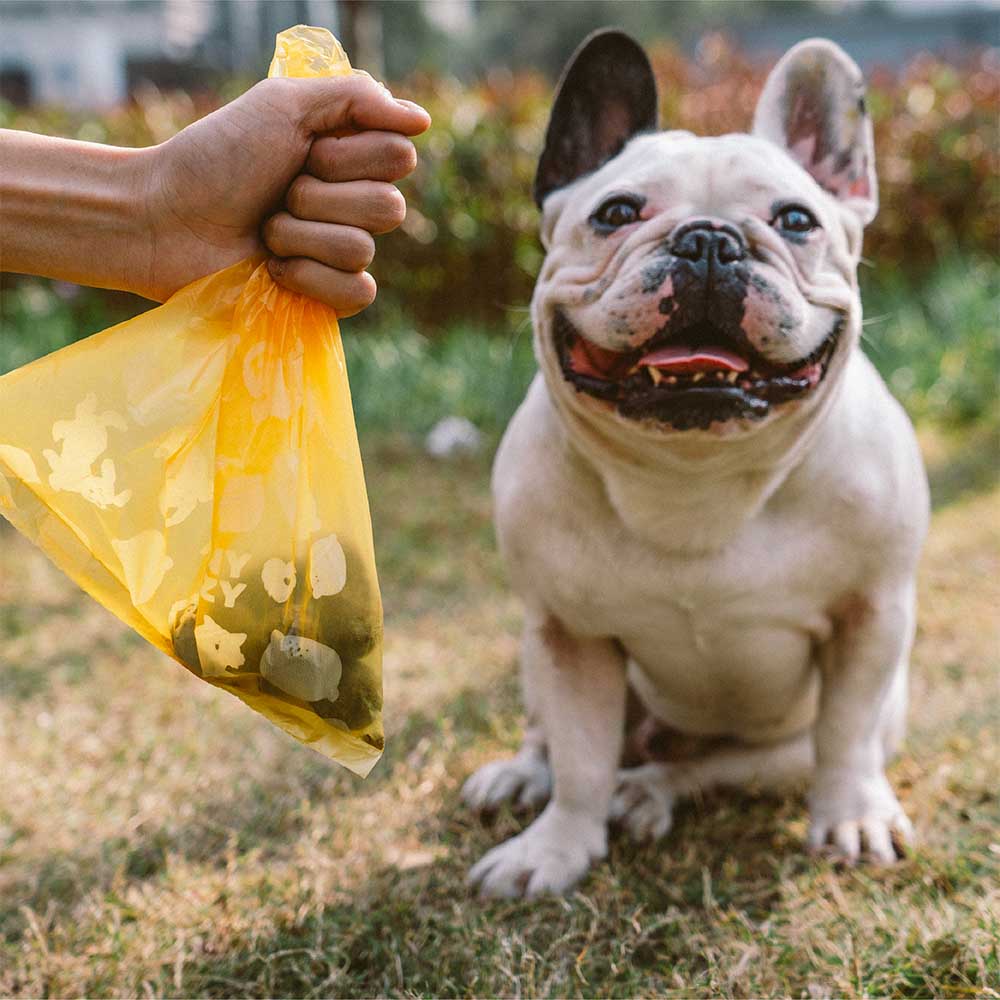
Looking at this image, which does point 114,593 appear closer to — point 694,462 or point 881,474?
point 694,462

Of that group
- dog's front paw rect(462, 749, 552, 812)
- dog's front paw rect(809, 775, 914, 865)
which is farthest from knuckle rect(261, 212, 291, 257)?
dog's front paw rect(809, 775, 914, 865)

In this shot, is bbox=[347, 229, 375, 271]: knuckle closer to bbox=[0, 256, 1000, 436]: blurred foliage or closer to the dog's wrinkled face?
the dog's wrinkled face

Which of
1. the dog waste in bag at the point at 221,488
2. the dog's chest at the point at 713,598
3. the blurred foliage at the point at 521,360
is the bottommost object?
the blurred foliage at the point at 521,360

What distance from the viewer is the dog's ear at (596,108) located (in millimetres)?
1946

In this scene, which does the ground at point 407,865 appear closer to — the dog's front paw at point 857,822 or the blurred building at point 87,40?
the dog's front paw at point 857,822

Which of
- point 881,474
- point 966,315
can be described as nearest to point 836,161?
point 881,474

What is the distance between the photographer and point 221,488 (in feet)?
5.07

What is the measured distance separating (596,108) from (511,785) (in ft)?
4.16

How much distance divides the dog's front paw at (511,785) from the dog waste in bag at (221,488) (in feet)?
2.18

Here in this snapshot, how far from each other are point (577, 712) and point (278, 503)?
2.46 feet

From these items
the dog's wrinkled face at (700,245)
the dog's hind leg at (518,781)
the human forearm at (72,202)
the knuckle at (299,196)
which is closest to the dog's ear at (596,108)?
the dog's wrinkled face at (700,245)

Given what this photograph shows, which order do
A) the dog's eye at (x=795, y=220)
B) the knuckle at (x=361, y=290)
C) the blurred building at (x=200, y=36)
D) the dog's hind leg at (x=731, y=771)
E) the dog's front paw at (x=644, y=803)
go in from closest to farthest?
the knuckle at (x=361, y=290)
the dog's eye at (x=795, y=220)
the dog's front paw at (x=644, y=803)
the dog's hind leg at (x=731, y=771)
the blurred building at (x=200, y=36)

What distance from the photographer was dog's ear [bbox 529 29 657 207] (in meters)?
1.95

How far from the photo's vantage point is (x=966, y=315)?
16.9 feet
